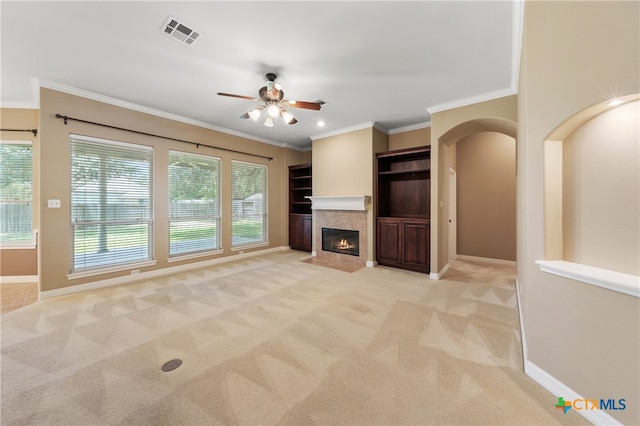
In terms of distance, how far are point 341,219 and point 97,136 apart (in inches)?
184

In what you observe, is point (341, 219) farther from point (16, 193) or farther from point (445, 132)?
point (16, 193)

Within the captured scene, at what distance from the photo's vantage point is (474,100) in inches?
149

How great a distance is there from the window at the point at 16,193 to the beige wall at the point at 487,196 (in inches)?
346

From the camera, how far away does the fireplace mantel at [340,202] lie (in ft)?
16.8

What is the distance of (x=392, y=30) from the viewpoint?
2336mm

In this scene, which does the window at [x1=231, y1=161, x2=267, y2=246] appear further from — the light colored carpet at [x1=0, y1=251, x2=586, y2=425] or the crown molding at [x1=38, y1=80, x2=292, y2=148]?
the light colored carpet at [x1=0, y1=251, x2=586, y2=425]

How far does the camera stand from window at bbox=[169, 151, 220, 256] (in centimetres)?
475

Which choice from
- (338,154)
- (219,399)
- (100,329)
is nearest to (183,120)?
(338,154)

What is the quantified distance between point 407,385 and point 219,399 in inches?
52.0

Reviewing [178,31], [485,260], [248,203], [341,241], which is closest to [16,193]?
[248,203]

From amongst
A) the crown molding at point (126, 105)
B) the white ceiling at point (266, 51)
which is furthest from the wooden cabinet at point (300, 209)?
the white ceiling at point (266, 51)

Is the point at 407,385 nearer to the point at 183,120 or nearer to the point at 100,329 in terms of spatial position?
the point at 100,329

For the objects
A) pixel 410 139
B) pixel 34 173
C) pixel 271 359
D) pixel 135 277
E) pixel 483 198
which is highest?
pixel 410 139

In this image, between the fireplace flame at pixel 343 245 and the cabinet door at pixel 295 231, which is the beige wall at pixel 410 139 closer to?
the fireplace flame at pixel 343 245
